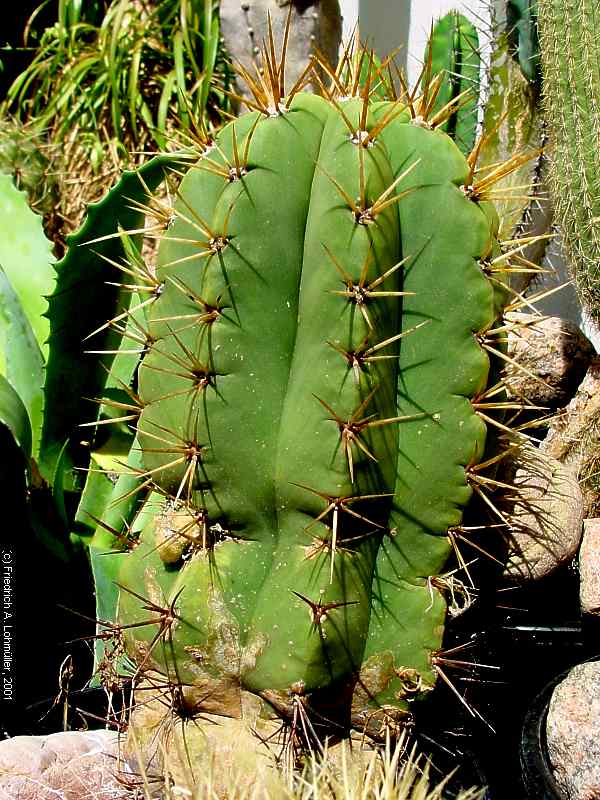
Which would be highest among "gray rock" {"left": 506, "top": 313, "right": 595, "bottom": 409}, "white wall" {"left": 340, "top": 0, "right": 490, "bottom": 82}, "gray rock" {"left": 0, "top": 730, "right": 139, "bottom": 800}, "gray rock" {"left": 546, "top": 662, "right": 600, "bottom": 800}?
"white wall" {"left": 340, "top": 0, "right": 490, "bottom": 82}

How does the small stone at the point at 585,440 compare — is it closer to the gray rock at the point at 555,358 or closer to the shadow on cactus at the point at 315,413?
the gray rock at the point at 555,358

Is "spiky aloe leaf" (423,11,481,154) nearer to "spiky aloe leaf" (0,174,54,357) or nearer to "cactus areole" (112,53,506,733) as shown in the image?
"spiky aloe leaf" (0,174,54,357)

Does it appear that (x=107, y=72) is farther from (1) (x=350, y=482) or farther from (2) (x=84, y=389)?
(1) (x=350, y=482)

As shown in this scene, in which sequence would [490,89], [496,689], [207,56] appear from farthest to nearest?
[207,56]
[490,89]
[496,689]

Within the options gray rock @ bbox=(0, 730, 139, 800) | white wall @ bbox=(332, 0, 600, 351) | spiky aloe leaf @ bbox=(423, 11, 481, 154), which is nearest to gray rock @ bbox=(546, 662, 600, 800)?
gray rock @ bbox=(0, 730, 139, 800)

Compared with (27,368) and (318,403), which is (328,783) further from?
(27,368)

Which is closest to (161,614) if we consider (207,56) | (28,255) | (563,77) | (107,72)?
(28,255)

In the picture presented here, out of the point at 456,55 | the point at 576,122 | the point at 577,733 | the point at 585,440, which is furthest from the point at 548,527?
the point at 456,55
